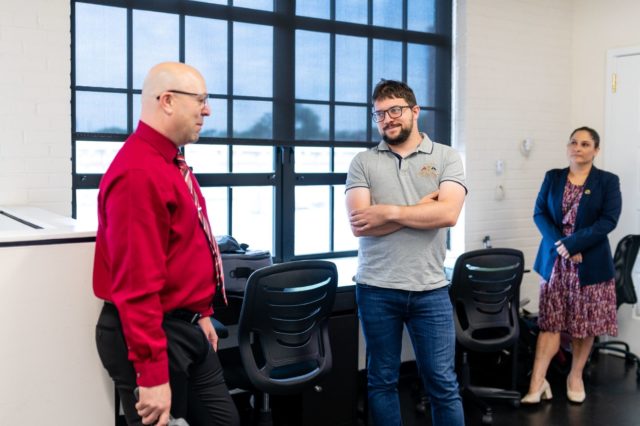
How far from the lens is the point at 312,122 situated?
410 centimetres

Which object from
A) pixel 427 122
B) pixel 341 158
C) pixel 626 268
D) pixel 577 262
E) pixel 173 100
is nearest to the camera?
pixel 173 100

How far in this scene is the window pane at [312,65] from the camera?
4.05m

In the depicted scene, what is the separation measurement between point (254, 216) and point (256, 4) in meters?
1.23

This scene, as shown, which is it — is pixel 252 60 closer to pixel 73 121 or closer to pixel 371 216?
pixel 73 121

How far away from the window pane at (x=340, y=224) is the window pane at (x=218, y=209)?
0.77 meters

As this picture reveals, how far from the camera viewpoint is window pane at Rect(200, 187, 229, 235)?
3883 millimetres

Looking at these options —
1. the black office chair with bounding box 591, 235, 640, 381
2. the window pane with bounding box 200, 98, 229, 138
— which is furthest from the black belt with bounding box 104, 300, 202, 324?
the black office chair with bounding box 591, 235, 640, 381

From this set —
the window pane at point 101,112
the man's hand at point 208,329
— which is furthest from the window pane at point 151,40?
the man's hand at point 208,329

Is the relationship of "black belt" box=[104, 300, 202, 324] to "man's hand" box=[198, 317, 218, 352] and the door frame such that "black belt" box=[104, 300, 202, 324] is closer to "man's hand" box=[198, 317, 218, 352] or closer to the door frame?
"man's hand" box=[198, 317, 218, 352]

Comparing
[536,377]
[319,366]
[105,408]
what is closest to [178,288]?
[105,408]

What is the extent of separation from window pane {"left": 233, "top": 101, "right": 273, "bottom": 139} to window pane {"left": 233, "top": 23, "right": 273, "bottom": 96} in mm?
68

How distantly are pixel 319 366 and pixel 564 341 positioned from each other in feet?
7.67

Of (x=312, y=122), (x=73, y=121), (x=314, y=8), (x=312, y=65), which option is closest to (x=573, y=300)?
(x=312, y=122)

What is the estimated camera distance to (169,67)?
74.7 inches
